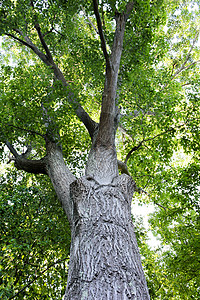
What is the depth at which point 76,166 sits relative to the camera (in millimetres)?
8062

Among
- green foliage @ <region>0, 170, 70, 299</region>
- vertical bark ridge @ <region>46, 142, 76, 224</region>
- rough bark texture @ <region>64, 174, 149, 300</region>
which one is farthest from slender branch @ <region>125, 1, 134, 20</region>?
green foliage @ <region>0, 170, 70, 299</region>

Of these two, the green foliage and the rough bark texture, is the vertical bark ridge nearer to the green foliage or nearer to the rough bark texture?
the rough bark texture

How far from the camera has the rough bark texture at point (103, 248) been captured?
1.87 meters

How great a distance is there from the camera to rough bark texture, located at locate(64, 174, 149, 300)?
1865 mm

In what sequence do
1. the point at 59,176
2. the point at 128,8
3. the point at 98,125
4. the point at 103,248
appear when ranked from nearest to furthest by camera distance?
the point at 103,248, the point at 59,176, the point at 98,125, the point at 128,8

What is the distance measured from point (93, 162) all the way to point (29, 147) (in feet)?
14.3

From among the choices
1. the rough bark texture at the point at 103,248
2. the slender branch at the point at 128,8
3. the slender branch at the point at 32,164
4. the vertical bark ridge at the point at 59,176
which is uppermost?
the slender branch at the point at 128,8

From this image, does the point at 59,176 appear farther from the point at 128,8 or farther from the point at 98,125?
the point at 128,8

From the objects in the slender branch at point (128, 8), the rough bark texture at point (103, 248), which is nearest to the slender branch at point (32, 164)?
the rough bark texture at point (103, 248)

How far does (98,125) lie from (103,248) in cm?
365

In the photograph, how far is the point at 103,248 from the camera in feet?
7.26

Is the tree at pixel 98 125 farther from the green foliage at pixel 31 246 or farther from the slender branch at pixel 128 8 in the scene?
the green foliage at pixel 31 246

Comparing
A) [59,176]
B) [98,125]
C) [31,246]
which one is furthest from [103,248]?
[98,125]

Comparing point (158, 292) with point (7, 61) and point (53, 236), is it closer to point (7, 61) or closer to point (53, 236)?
point (53, 236)
